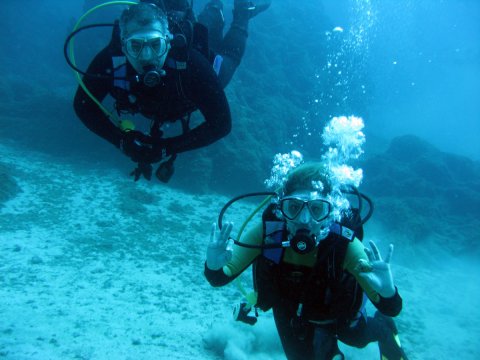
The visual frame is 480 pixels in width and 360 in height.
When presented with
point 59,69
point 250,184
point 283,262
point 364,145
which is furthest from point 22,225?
point 364,145

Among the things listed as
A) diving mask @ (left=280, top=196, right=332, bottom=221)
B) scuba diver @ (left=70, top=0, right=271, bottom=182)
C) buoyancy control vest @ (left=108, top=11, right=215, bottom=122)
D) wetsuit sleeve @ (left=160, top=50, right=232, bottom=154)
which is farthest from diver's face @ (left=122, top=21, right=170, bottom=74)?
diving mask @ (left=280, top=196, right=332, bottom=221)

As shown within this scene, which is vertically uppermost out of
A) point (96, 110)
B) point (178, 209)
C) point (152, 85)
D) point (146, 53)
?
point (146, 53)

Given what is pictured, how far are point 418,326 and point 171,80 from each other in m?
6.92

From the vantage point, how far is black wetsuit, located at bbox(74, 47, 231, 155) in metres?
3.02

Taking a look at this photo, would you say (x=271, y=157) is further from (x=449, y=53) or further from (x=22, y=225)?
(x=449, y=53)

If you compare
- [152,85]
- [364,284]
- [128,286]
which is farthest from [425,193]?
[152,85]

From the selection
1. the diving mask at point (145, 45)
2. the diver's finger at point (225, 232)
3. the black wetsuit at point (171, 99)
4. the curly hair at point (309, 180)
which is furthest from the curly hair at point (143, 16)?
the diver's finger at point (225, 232)

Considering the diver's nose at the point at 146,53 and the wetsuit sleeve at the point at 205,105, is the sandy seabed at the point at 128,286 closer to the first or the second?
the wetsuit sleeve at the point at 205,105

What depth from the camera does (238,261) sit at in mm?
2787

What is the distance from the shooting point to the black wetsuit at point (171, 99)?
3016 mm

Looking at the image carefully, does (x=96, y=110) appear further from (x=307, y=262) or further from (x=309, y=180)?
(x=307, y=262)

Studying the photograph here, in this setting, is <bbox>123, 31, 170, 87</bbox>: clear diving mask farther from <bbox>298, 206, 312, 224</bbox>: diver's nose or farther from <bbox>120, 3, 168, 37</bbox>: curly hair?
<bbox>298, 206, 312, 224</bbox>: diver's nose

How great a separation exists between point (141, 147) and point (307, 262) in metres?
1.95

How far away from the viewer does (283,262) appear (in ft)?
8.55
